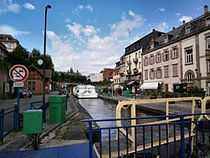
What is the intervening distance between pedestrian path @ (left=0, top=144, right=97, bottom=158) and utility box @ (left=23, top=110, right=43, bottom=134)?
0.49 m

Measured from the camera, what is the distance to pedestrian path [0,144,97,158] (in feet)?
10.6

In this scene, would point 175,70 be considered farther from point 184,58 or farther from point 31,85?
point 31,85

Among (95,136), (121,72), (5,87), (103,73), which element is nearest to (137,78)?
(121,72)

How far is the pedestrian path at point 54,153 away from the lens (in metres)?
3.23

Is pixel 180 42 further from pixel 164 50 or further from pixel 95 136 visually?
pixel 95 136

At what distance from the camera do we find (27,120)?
3586 mm

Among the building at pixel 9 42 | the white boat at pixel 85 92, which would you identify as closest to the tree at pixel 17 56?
the white boat at pixel 85 92

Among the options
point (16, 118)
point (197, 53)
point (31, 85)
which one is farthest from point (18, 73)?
point (31, 85)

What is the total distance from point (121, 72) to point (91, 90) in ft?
75.8

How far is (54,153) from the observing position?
132 inches

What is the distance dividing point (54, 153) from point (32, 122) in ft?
3.20

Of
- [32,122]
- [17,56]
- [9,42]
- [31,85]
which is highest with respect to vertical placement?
[9,42]

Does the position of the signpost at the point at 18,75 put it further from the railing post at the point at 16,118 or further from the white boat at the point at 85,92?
the white boat at the point at 85,92

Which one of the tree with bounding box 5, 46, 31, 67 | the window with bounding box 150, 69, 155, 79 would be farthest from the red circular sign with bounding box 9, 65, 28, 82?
the tree with bounding box 5, 46, 31, 67
